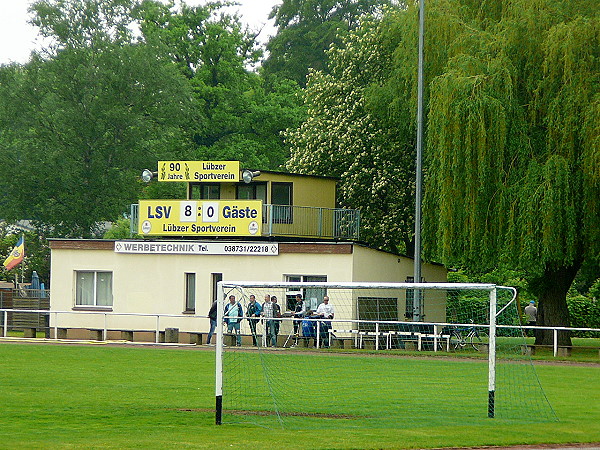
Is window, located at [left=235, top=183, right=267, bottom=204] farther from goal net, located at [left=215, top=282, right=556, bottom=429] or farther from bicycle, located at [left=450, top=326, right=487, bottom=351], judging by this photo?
bicycle, located at [left=450, top=326, right=487, bottom=351]

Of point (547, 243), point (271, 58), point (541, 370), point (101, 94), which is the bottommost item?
point (541, 370)

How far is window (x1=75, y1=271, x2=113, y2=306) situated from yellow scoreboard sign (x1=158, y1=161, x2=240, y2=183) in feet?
14.1

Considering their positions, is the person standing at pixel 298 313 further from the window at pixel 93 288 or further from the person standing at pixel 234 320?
the window at pixel 93 288

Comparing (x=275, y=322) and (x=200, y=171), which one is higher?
(x=200, y=171)

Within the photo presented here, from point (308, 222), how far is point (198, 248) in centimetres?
563

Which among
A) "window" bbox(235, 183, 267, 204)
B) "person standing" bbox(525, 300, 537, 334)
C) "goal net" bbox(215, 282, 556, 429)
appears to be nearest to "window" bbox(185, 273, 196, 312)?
"goal net" bbox(215, 282, 556, 429)

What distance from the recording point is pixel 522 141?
119ft

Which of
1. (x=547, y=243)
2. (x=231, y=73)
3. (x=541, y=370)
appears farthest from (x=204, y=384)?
(x=231, y=73)

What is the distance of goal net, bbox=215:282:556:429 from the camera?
1833cm

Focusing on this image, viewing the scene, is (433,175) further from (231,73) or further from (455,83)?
(231,73)

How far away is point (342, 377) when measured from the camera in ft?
84.8

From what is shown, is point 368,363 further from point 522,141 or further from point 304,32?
point 304,32

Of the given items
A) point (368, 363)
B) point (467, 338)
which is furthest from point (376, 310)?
point (368, 363)

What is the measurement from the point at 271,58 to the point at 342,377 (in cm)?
6670
